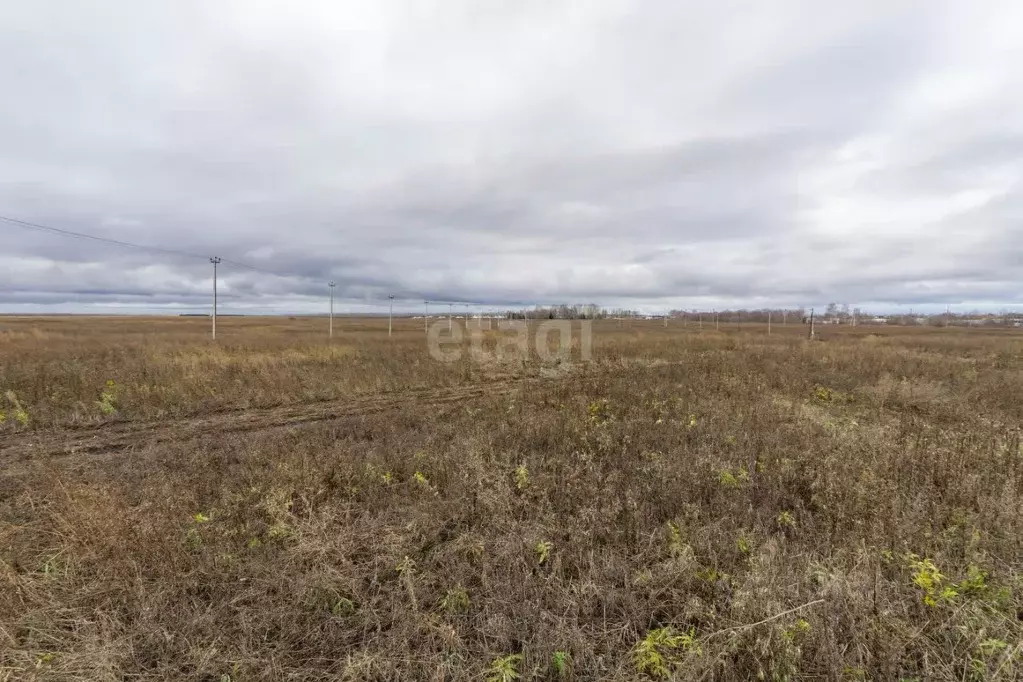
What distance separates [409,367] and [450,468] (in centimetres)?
1256

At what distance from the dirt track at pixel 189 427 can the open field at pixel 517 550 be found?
11 centimetres

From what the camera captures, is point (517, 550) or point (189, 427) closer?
point (517, 550)

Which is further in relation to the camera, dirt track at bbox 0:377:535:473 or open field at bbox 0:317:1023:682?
dirt track at bbox 0:377:535:473

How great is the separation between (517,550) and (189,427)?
8.87m

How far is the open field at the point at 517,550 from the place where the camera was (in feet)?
9.74

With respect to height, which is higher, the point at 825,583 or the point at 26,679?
the point at 825,583

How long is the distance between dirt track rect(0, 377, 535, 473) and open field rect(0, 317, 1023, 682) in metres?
0.11

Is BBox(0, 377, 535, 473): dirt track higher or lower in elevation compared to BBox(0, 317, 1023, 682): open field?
lower

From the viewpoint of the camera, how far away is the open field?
9.74 ft

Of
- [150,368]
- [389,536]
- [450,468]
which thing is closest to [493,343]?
[150,368]

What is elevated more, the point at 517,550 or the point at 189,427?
the point at 517,550

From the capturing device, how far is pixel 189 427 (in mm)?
9531

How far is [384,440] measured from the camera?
313 inches

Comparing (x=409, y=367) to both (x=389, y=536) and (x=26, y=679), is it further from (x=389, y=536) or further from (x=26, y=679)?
(x=26, y=679)
